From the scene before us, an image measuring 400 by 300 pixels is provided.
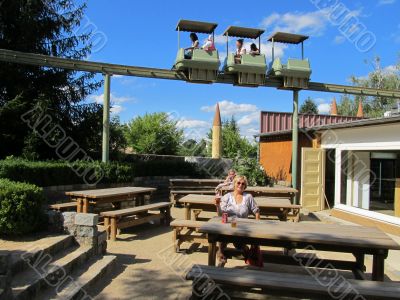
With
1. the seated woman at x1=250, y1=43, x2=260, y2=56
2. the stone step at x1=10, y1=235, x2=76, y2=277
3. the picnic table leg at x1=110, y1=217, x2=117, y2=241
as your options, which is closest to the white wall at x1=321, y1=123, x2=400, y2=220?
the seated woman at x1=250, y1=43, x2=260, y2=56

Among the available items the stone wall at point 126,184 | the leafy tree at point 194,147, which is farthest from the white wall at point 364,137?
the leafy tree at point 194,147

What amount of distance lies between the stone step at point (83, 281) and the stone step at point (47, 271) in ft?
0.29

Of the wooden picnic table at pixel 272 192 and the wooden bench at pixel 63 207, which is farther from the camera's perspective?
the wooden picnic table at pixel 272 192

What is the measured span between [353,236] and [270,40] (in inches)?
379

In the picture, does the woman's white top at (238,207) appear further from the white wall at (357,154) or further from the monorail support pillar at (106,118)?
the monorail support pillar at (106,118)

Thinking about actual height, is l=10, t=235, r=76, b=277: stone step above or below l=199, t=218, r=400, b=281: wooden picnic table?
Answer: below

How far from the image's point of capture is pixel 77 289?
4891 mm

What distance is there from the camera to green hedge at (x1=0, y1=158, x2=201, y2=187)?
947cm

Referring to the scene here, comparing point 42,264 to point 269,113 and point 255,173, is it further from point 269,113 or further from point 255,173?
point 269,113

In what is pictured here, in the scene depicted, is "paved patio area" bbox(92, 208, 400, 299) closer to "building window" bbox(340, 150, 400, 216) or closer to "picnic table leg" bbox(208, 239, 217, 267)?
"picnic table leg" bbox(208, 239, 217, 267)

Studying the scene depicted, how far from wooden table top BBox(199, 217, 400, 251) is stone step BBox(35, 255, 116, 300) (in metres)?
1.67

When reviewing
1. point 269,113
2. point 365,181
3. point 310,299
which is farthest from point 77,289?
point 269,113

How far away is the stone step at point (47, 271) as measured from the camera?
4.38 m

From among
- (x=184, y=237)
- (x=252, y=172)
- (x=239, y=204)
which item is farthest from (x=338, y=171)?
(x=239, y=204)
